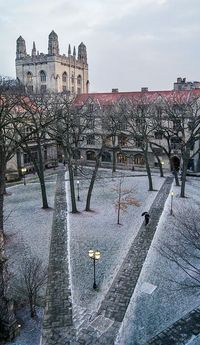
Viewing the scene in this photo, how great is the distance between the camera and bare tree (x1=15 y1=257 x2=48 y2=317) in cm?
1443

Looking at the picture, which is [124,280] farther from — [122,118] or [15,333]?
[122,118]

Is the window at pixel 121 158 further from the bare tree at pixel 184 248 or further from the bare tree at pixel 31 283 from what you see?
the bare tree at pixel 31 283

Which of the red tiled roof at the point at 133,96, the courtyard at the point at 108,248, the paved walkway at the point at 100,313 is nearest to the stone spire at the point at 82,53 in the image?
the red tiled roof at the point at 133,96

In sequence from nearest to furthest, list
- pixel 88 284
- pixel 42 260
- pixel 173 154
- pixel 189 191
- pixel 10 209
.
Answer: pixel 88 284
pixel 42 260
pixel 10 209
pixel 189 191
pixel 173 154

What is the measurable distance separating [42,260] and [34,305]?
4.87 metres

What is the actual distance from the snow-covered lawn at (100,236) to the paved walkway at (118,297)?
17.6 inches

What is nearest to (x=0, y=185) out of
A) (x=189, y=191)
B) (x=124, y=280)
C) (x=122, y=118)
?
(x=124, y=280)

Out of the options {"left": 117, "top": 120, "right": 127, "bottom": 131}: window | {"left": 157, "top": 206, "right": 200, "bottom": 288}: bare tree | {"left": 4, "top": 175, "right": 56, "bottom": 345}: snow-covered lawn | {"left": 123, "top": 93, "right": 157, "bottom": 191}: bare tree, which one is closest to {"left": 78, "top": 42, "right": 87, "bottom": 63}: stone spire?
{"left": 123, "top": 93, "right": 157, "bottom": 191}: bare tree

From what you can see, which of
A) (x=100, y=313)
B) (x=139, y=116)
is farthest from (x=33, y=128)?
(x=100, y=313)

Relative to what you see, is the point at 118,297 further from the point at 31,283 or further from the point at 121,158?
the point at 121,158

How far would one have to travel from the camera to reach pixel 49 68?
2822 inches

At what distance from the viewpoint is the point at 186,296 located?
1580cm

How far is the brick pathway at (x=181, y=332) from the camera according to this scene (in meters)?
12.8

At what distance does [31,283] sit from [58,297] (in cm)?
185
